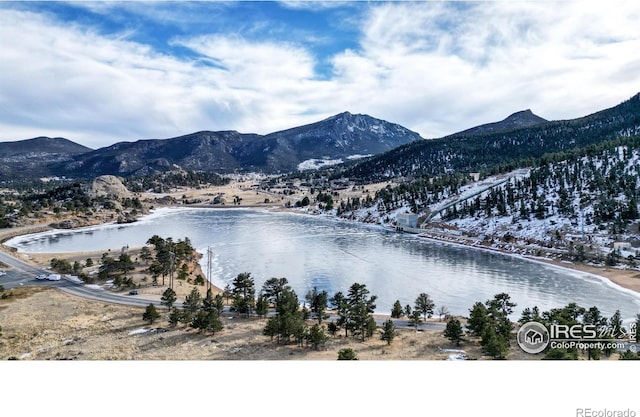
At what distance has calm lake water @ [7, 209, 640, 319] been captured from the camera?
993 inches

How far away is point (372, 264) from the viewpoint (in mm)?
34094

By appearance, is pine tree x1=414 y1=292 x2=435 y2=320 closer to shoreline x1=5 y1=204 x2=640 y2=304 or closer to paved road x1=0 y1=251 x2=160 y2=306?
paved road x1=0 y1=251 x2=160 y2=306

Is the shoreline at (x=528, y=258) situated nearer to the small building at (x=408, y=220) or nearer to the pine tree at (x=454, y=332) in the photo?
the small building at (x=408, y=220)

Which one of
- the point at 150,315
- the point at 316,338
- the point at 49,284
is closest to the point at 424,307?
the point at 316,338

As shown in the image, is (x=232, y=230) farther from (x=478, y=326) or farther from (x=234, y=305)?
(x=478, y=326)

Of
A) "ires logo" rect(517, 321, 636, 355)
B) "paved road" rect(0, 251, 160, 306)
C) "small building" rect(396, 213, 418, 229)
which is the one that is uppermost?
"small building" rect(396, 213, 418, 229)

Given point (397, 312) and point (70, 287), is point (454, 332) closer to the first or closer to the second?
point (397, 312)

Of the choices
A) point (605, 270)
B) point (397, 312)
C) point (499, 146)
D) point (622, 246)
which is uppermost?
point (499, 146)

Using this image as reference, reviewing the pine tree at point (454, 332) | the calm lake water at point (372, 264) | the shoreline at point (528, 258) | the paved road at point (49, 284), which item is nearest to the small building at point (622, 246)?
the shoreline at point (528, 258)

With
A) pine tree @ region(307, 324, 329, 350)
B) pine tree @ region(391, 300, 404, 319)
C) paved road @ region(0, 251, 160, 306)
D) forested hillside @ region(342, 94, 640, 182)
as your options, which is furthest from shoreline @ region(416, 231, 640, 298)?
forested hillside @ region(342, 94, 640, 182)

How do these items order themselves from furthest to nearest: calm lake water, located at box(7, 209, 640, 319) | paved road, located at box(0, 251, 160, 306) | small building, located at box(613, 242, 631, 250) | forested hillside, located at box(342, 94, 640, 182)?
forested hillside, located at box(342, 94, 640, 182), small building, located at box(613, 242, 631, 250), calm lake water, located at box(7, 209, 640, 319), paved road, located at box(0, 251, 160, 306)

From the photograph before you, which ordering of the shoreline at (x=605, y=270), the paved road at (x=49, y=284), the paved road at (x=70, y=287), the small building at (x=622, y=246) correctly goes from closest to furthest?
the paved road at (x=70, y=287)
the paved road at (x=49, y=284)
the shoreline at (x=605, y=270)
the small building at (x=622, y=246)

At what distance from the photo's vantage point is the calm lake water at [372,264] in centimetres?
2523

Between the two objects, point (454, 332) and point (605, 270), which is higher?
point (605, 270)
